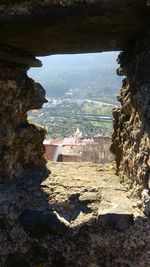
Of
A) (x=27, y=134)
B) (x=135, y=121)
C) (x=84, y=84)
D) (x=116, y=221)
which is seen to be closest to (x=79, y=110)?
(x=84, y=84)

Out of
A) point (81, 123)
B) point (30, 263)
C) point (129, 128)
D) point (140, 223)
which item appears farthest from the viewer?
point (81, 123)

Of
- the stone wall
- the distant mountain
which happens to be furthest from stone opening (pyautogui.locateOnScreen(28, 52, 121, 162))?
the stone wall

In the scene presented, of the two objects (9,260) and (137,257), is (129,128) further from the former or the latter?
(9,260)

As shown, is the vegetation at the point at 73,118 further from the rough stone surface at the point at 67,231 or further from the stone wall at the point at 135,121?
the rough stone surface at the point at 67,231

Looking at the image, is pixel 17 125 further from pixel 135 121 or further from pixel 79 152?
pixel 79 152

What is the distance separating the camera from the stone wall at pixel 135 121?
3.15m

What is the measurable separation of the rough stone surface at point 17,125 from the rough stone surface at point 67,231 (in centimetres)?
23

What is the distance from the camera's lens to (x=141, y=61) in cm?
324

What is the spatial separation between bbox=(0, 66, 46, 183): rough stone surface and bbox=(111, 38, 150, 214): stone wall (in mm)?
789

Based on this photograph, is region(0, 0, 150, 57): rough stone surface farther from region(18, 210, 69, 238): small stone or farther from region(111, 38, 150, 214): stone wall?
region(18, 210, 69, 238): small stone

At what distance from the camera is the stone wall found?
3.15 m

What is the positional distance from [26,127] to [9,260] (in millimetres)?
1223

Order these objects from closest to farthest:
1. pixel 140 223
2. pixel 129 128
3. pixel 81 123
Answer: pixel 140 223
pixel 129 128
pixel 81 123

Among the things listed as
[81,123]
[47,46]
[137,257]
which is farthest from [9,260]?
[81,123]
